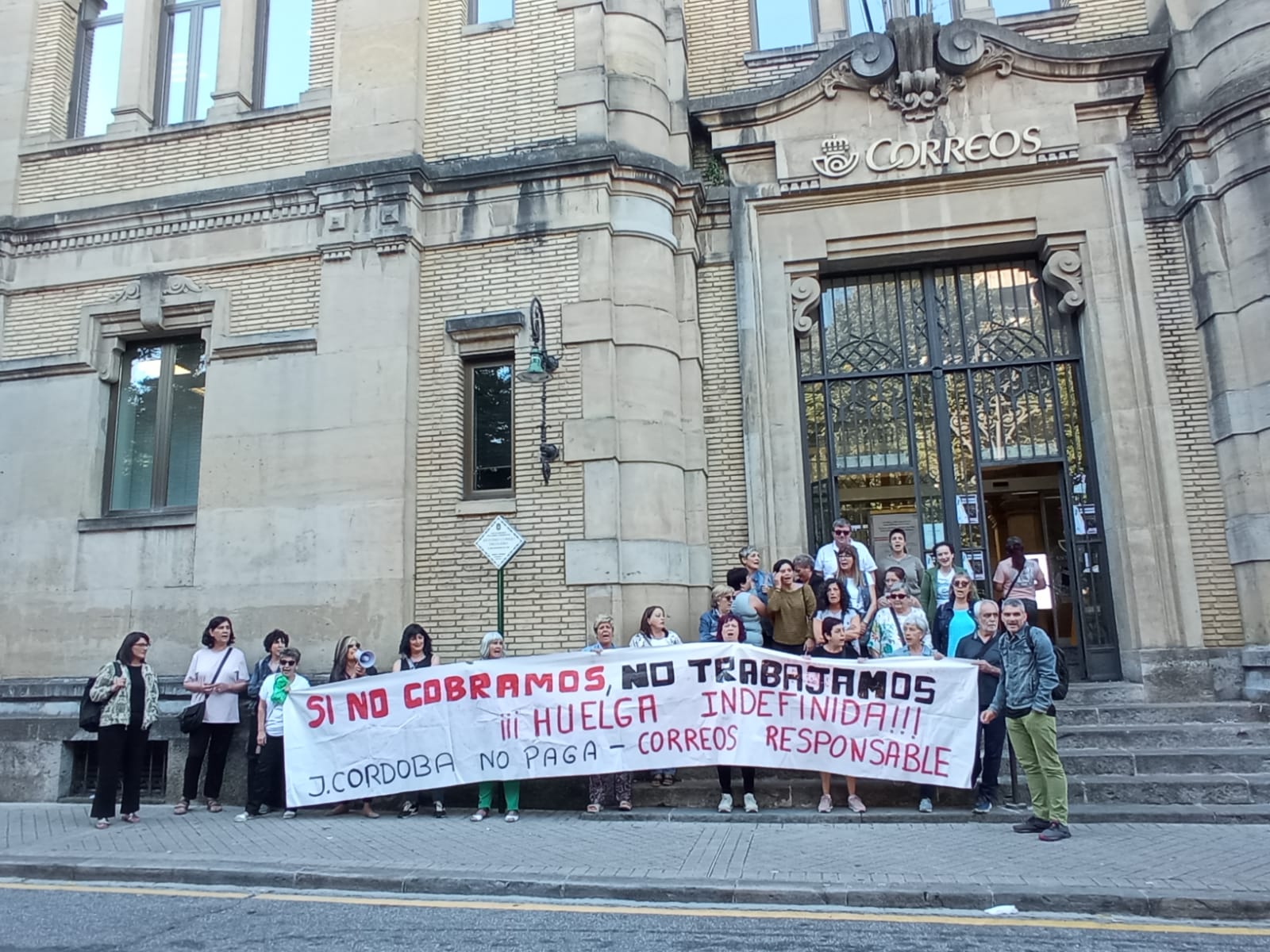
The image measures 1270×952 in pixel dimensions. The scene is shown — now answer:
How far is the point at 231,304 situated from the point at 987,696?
32.9 feet

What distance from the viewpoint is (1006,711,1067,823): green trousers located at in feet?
24.0

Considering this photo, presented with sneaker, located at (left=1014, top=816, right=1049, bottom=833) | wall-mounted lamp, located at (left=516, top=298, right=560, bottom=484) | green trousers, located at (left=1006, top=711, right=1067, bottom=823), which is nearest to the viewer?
green trousers, located at (left=1006, top=711, right=1067, bottom=823)

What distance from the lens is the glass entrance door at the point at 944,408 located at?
11812 millimetres

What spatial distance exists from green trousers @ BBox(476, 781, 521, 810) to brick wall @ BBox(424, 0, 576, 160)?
25.2 feet

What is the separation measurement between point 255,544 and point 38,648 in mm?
3159

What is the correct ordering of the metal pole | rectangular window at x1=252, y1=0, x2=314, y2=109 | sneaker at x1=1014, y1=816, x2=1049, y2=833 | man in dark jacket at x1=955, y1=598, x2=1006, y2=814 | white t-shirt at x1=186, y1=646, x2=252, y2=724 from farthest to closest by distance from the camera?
1. rectangular window at x1=252, y1=0, x2=314, y2=109
2. the metal pole
3. white t-shirt at x1=186, y1=646, x2=252, y2=724
4. man in dark jacket at x1=955, y1=598, x2=1006, y2=814
5. sneaker at x1=1014, y1=816, x2=1049, y2=833

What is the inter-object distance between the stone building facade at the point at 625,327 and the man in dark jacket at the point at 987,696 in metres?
3.26

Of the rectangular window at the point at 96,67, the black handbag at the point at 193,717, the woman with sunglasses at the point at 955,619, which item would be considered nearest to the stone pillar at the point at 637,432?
the woman with sunglasses at the point at 955,619

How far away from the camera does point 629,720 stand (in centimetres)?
880

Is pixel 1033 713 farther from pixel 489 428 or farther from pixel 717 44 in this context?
pixel 717 44

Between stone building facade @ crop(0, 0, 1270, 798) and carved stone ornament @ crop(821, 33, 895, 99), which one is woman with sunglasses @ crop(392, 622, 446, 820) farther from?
carved stone ornament @ crop(821, 33, 895, 99)

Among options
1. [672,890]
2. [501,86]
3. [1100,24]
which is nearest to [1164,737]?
[672,890]

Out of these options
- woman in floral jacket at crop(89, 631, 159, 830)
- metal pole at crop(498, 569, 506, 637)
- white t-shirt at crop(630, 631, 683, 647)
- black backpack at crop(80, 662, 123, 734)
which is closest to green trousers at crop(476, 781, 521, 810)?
white t-shirt at crop(630, 631, 683, 647)

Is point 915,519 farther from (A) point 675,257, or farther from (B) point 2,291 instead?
(B) point 2,291
